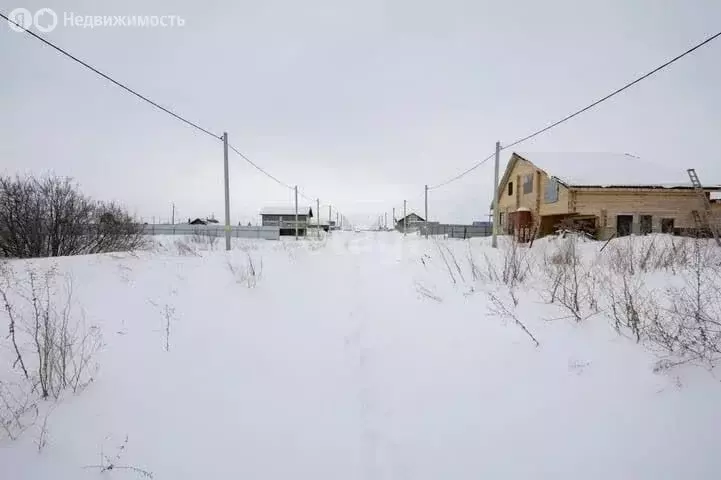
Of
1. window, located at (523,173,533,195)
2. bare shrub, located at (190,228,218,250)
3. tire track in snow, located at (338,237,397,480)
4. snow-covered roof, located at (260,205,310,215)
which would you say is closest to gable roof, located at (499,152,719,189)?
window, located at (523,173,533,195)

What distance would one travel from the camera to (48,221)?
11.6 m

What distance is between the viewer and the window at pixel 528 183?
24513mm

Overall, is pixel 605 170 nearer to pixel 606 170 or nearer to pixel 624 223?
pixel 606 170

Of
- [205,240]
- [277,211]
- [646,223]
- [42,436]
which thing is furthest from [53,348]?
[277,211]

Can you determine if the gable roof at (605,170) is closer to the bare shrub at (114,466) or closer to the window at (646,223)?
the window at (646,223)

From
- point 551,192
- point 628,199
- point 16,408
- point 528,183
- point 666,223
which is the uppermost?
point 528,183

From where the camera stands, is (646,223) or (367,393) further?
(646,223)

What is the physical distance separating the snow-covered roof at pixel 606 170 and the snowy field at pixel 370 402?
60.5 feet

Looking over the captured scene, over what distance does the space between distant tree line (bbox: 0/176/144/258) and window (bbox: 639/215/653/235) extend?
27289mm

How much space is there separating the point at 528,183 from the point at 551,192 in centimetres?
332

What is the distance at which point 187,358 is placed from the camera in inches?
143

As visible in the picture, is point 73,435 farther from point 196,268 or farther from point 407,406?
point 196,268

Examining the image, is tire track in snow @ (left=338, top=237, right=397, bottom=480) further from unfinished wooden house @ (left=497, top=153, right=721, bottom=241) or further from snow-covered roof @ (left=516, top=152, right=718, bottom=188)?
snow-covered roof @ (left=516, top=152, right=718, bottom=188)

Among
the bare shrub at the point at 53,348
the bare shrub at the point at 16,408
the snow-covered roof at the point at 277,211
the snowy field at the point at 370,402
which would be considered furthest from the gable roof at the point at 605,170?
the snow-covered roof at the point at 277,211
